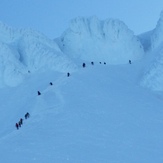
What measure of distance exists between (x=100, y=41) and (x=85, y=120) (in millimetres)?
39124

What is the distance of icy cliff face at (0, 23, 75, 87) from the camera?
182 ft

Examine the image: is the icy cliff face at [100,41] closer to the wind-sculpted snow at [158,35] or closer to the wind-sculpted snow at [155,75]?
the wind-sculpted snow at [158,35]

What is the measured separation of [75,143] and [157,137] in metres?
6.34

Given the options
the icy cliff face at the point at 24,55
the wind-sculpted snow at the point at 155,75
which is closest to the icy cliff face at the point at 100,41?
the icy cliff face at the point at 24,55

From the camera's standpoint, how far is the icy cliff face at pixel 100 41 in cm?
6781

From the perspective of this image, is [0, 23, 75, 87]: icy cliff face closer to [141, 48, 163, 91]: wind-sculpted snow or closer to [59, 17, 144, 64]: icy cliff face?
[59, 17, 144, 64]: icy cliff face

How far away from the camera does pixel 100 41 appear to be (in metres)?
69.9

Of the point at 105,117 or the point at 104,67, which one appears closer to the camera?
the point at 105,117

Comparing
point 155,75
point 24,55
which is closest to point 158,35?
point 155,75

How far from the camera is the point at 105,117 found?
3322cm

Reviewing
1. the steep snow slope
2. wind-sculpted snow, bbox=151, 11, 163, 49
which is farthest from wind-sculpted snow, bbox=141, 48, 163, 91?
wind-sculpted snow, bbox=151, 11, 163, 49

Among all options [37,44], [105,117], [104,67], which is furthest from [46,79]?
[105,117]

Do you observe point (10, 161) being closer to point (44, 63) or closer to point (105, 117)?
point (105, 117)

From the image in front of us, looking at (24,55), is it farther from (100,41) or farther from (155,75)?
(155,75)
